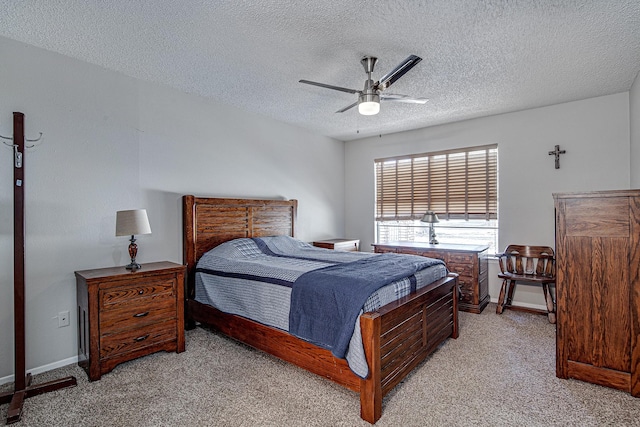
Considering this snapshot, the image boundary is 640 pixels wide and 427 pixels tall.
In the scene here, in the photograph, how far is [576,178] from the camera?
386cm

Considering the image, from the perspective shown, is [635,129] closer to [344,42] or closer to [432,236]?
[432,236]

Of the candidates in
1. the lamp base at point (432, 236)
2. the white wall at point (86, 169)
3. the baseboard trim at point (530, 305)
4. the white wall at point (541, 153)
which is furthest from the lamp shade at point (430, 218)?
the white wall at point (86, 169)

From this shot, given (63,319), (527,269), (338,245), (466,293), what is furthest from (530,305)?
(63,319)

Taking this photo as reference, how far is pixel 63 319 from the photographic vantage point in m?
2.74

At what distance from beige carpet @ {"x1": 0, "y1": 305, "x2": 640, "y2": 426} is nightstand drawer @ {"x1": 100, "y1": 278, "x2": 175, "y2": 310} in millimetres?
508

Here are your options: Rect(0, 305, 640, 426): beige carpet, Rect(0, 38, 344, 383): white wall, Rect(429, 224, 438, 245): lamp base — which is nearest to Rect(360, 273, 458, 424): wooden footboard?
Rect(0, 305, 640, 426): beige carpet

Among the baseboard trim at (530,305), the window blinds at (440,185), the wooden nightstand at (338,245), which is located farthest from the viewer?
the wooden nightstand at (338,245)

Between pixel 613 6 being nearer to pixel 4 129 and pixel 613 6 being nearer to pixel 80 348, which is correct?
pixel 4 129

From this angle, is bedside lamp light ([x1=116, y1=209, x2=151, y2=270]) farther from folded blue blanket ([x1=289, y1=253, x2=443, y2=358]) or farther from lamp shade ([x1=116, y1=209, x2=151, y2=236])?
folded blue blanket ([x1=289, y1=253, x2=443, y2=358])

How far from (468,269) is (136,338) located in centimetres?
351

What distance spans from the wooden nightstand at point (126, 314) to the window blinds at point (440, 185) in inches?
137

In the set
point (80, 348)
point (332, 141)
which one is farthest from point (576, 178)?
point (80, 348)

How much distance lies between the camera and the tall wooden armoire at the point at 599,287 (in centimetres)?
221

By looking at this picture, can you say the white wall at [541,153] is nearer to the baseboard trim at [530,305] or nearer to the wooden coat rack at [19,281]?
the baseboard trim at [530,305]
